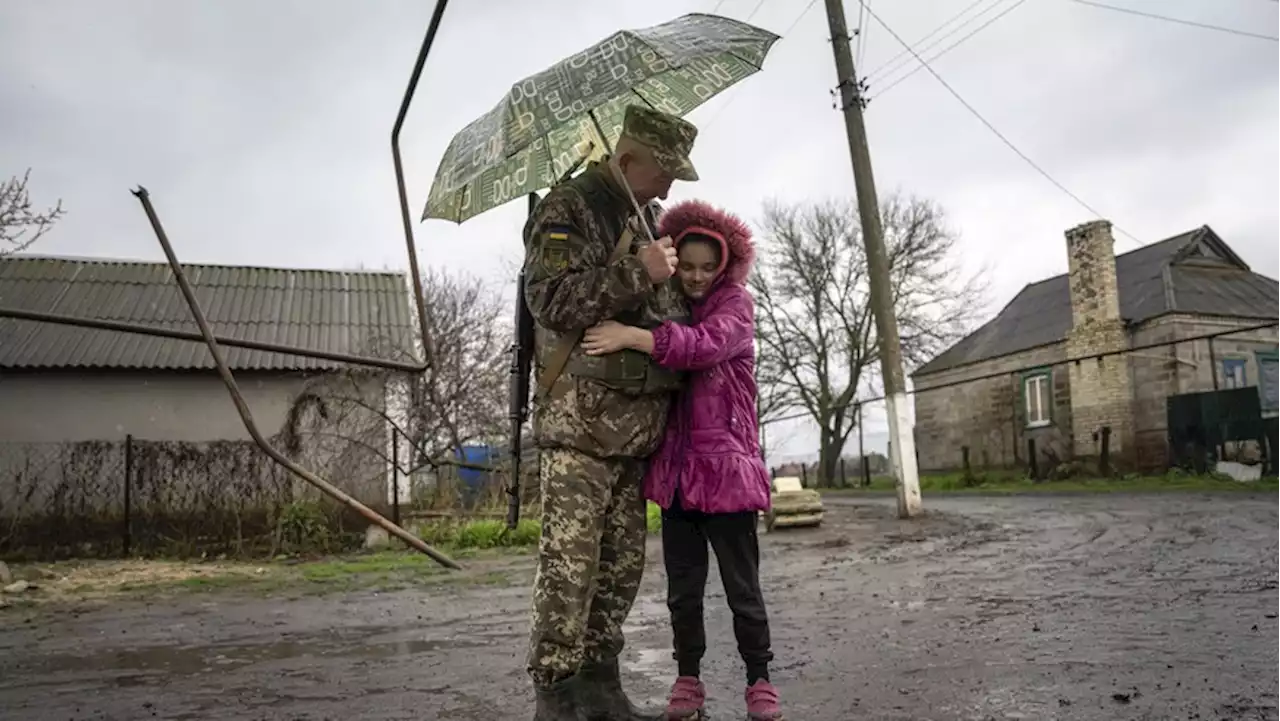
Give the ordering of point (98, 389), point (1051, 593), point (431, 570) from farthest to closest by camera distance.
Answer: point (98, 389) < point (431, 570) < point (1051, 593)

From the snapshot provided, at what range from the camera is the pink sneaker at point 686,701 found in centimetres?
296

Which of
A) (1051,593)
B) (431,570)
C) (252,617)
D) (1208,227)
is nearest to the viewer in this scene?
(1051,593)

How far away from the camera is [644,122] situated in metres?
3.01

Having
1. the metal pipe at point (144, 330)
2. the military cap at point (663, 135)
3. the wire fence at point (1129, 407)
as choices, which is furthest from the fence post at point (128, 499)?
the wire fence at point (1129, 407)

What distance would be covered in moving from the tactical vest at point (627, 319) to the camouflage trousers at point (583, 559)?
27 cm

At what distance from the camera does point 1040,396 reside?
24578 mm

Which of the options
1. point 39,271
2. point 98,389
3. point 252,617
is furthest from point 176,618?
point 39,271

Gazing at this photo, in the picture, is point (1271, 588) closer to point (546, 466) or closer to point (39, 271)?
point (546, 466)

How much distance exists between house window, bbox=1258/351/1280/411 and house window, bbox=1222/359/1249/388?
0.56 meters

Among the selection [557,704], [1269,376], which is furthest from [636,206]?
[1269,376]

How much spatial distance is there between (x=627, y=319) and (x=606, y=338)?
0.17m

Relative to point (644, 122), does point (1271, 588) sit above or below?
below

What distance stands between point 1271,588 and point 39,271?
19920mm

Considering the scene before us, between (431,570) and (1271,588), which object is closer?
(1271,588)
